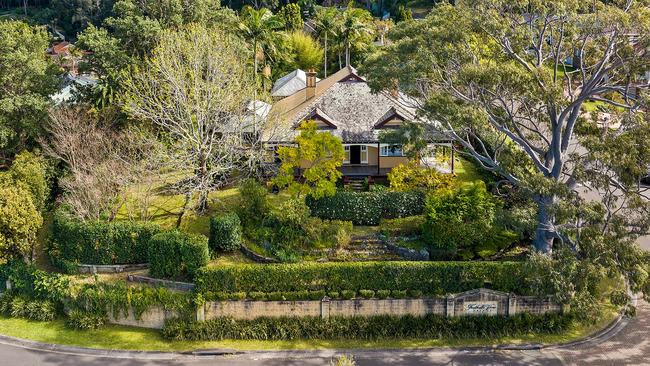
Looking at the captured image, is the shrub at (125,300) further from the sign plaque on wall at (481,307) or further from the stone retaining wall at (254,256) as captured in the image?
the sign plaque on wall at (481,307)

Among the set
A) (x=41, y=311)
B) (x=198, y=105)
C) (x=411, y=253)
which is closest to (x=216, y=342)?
(x=41, y=311)

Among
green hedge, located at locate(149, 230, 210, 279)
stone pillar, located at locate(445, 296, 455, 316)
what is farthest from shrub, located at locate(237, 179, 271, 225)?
stone pillar, located at locate(445, 296, 455, 316)

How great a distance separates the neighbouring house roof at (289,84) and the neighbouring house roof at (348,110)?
24.4ft

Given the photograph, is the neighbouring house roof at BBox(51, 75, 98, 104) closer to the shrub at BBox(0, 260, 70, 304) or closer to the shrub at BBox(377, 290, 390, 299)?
the shrub at BBox(0, 260, 70, 304)

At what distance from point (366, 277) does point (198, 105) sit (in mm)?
14390

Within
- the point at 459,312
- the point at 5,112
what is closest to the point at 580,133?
the point at 459,312

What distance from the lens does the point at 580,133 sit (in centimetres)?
3350

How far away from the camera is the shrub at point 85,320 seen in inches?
1273

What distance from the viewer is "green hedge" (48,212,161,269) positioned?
35.0 m

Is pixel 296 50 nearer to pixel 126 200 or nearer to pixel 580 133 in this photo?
pixel 126 200

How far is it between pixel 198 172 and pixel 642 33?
25326 millimetres

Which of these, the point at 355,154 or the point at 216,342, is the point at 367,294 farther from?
the point at 355,154

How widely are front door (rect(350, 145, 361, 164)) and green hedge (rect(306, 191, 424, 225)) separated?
644 cm

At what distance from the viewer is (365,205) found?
3778cm
